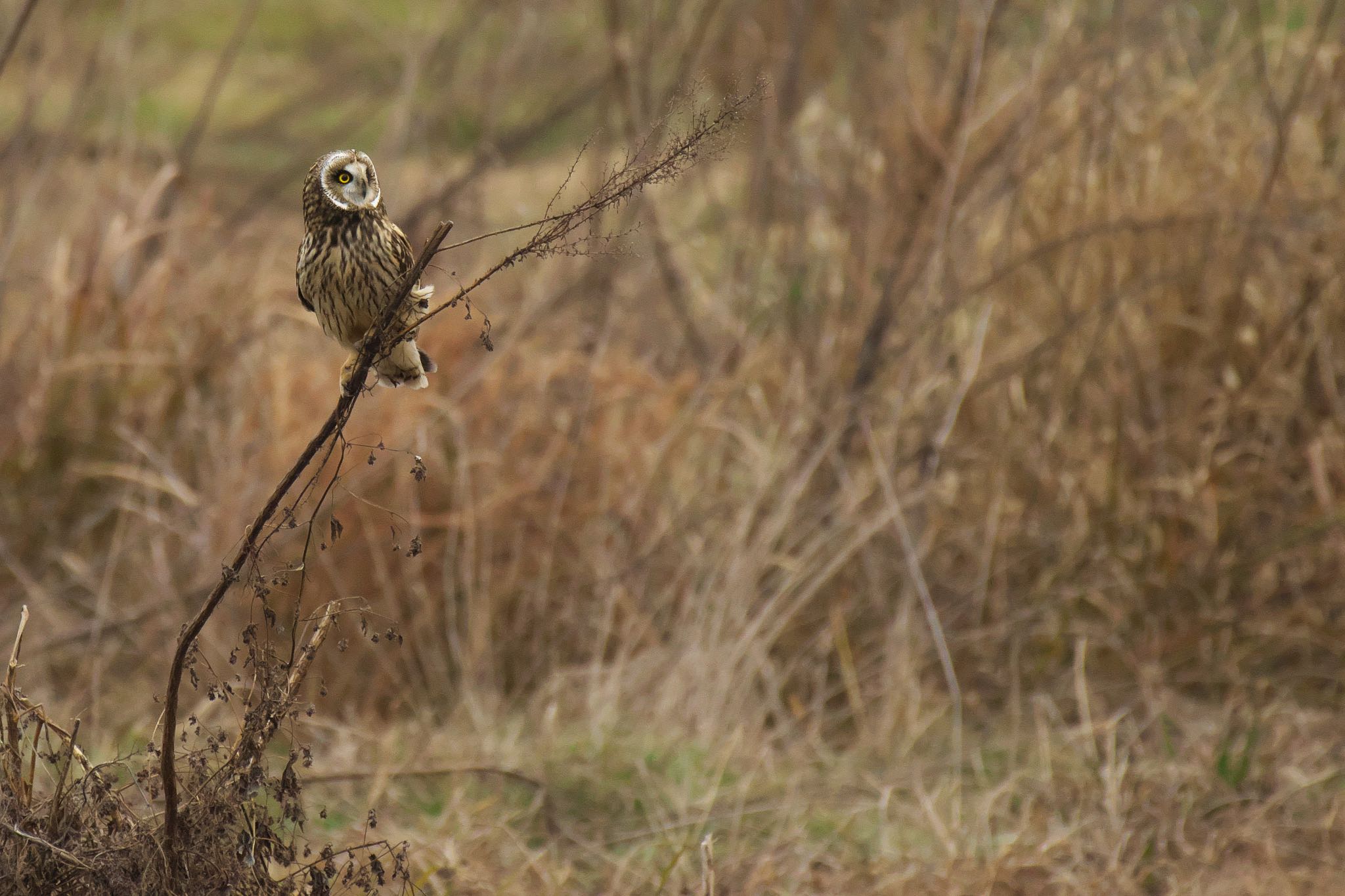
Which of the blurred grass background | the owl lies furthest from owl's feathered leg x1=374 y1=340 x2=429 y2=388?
the blurred grass background

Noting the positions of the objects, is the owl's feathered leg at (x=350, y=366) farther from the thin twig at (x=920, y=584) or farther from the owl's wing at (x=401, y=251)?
the thin twig at (x=920, y=584)

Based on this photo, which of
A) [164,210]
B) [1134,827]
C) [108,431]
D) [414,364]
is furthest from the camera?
[164,210]

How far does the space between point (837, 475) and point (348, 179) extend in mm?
2818

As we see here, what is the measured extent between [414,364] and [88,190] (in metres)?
3.88

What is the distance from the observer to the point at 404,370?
222cm

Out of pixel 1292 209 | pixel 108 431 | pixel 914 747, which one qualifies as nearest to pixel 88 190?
pixel 108 431

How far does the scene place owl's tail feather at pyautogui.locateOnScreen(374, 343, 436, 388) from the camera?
2.17 meters

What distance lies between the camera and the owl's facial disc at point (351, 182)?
1806 millimetres

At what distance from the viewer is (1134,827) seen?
3473 millimetres

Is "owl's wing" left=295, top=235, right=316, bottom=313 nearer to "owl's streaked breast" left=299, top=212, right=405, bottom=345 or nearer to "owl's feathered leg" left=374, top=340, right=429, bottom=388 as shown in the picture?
"owl's streaked breast" left=299, top=212, right=405, bottom=345

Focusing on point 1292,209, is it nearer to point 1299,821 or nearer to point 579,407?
point 1299,821

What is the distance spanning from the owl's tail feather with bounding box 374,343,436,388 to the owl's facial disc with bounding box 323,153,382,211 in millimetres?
337

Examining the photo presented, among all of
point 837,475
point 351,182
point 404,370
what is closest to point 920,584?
point 837,475

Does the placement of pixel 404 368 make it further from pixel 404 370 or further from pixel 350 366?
pixel 350 366
